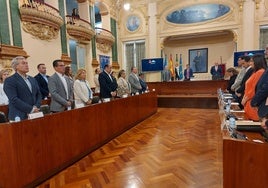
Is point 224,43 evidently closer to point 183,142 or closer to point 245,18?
point 245,18

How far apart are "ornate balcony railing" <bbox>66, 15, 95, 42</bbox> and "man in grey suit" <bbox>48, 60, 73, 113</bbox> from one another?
472cm

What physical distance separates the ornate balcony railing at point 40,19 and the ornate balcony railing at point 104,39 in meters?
2.63

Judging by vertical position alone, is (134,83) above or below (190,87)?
above

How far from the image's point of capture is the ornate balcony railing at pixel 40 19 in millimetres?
5344

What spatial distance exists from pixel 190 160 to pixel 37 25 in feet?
17.3

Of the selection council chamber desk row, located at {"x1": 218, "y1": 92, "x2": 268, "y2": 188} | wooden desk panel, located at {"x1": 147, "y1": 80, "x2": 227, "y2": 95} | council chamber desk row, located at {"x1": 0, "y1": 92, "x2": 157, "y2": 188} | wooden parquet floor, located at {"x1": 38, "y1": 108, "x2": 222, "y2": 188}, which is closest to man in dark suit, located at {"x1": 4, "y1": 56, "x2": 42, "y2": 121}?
council chamber desk row, located at {"x1": 0, "y1": 92, "x2": 157, "y2": 188}

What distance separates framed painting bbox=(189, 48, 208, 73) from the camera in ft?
33.3

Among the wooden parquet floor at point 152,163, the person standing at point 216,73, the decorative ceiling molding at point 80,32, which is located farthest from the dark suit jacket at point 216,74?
the decorative ceiling molding at point 80,32

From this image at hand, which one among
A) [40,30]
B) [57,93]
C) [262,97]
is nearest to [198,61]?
[40,30]

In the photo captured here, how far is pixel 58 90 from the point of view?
2789 mm

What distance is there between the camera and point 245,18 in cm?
823

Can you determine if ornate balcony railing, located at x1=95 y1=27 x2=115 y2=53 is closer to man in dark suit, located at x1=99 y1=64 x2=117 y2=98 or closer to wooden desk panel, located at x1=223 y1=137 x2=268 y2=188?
man in dark suit, located at x1=99 y1=64 x2=117 y2=98

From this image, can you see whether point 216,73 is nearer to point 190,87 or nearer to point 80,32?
point 190,87

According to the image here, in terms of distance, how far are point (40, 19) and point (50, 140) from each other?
4.46 meters
